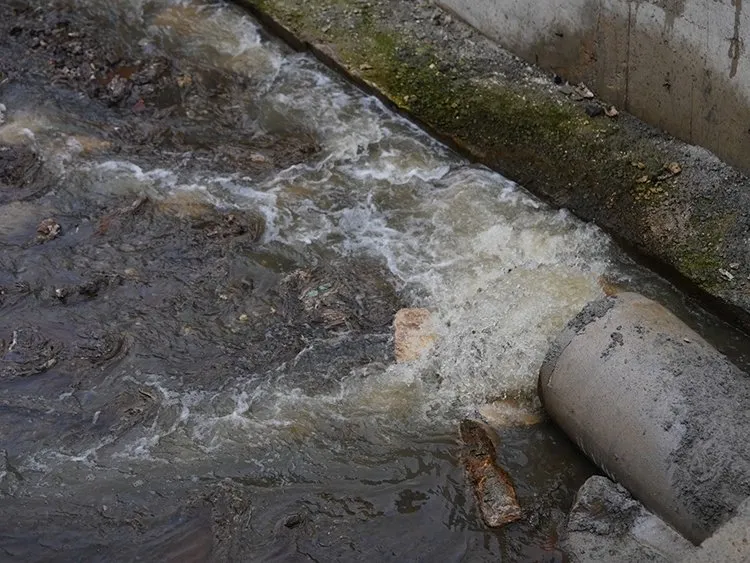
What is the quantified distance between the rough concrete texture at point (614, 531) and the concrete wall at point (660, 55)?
2934 millimetres

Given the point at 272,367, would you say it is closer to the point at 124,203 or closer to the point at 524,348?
the point at 524,348

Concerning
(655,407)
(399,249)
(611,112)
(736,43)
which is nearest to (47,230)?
(399,249)

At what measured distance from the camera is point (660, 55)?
20.3 ft

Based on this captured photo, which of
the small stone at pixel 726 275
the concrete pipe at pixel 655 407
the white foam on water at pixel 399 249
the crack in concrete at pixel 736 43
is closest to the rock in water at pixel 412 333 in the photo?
the white foam on water at pixel 399 249

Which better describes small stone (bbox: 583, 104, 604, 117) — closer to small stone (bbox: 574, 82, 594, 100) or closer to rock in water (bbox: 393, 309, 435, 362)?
small stone (bbox: 574, 82, 594, 100)

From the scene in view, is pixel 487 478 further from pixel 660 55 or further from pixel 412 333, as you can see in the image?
pixel 660 55

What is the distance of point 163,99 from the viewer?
8.35 metres

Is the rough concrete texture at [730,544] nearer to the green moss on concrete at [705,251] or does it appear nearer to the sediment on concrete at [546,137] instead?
the sediment on concrete at [546,137]

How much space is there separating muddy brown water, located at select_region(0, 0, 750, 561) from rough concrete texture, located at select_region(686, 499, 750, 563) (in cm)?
123

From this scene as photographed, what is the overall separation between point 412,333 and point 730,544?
9.22 feet

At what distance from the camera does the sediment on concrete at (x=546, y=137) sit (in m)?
5.91

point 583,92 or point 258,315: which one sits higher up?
point 583,92

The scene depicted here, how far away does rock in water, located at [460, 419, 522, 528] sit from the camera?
483 cm

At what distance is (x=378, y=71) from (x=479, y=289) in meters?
2.93
